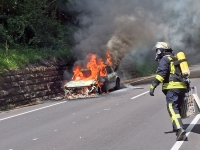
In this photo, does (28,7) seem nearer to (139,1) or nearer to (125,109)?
(139,1)

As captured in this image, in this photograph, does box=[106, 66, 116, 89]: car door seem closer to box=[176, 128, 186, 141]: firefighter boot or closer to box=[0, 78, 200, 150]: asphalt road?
box=[0, 78, 200, 150]: asphalt road

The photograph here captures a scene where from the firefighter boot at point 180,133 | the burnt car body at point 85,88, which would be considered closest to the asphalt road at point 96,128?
the firefighter boot at point 180,133

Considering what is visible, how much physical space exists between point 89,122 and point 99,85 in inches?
288

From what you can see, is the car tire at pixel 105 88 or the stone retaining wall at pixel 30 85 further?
the car tire at pixel 105 88

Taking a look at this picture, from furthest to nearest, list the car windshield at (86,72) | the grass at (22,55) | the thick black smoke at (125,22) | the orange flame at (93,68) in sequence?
the thick black smoke at (125,22) < the car windshield at (86,72) < the orange flame at (93,68) < the grass at (22,55)

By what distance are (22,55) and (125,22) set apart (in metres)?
7.19

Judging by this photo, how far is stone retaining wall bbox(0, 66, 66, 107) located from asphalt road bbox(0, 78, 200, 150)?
227 cm

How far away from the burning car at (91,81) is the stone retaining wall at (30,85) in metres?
1.02

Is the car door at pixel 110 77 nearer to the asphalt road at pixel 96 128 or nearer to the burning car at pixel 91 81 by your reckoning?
Result: the burning car at pixel 91 81

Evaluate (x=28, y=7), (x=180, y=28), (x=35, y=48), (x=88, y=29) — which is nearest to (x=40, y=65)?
(x=35, y=48)

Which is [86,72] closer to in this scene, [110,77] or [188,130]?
[110,77]

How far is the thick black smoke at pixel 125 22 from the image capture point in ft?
77.4

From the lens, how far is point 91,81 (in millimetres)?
17609

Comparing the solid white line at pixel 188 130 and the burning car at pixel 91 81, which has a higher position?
the burning car at pixel 91 81
